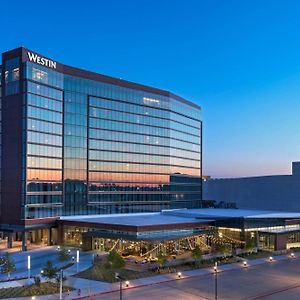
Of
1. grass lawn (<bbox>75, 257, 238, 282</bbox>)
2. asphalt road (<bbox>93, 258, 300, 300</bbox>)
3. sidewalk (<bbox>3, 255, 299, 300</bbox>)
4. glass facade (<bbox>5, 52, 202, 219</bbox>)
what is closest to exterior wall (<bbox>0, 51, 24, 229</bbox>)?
glass facade (<bbox>5, 52, 202, 219</bbox>)

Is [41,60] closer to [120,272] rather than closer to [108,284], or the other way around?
[120,272]

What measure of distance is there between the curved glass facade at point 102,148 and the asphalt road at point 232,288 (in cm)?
3992

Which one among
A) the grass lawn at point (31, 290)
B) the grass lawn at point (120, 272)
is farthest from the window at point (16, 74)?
the grass lawn at point (31, 290)

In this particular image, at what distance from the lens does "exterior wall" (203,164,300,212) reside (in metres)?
113

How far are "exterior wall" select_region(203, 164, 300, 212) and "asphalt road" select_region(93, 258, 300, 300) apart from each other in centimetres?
6006

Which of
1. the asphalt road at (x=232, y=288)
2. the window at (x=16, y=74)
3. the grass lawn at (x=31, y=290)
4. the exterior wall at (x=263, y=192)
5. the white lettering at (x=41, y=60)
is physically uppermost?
the white lettering at (x=41, y=60)

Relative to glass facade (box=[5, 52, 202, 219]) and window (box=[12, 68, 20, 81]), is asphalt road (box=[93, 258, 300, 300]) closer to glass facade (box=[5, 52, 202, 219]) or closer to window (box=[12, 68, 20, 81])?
glass facade (box=[5, 52, 202, 219])

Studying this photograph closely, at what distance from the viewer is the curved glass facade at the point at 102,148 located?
81000mm

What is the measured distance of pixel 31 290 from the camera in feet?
143

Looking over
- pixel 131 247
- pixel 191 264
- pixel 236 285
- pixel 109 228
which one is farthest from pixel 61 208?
pixel 236 285

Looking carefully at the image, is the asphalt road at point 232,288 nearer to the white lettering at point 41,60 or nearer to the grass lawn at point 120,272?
the grass lawn at point 120,272

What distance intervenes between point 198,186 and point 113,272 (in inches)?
2962

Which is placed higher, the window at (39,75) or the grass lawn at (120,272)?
the window at (39,75)

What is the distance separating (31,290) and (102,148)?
5284cm
